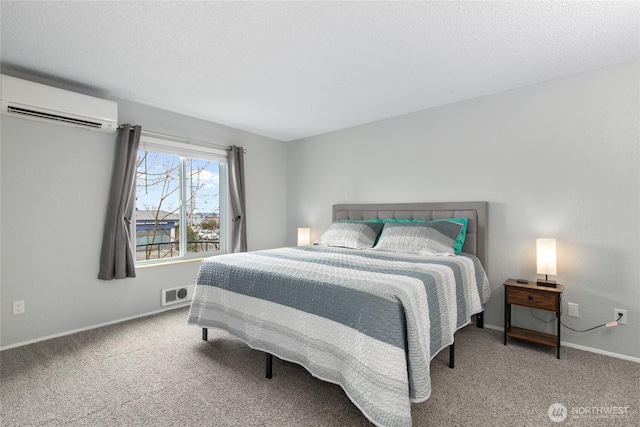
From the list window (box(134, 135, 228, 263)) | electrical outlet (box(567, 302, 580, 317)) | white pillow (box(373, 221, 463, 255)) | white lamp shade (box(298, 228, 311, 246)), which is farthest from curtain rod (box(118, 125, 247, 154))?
electrical outlet (box(567, 302, 580, 317))

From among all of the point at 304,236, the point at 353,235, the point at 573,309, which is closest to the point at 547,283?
the point at 573,309

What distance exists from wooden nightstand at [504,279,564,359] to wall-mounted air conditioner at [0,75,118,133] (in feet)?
13.1

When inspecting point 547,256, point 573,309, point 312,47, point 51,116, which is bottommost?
point 573,309

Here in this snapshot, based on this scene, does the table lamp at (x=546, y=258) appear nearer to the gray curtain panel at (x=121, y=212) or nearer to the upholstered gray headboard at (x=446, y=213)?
the upholstered gray headboard at (x=446, y=213)

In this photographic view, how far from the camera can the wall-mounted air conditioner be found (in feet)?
7.85

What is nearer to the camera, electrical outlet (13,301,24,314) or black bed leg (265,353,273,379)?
black bed leg (265,353,273,379)

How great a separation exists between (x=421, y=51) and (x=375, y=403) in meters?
2.32

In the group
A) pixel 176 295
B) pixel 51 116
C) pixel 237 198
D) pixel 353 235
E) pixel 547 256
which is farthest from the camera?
pixel 237 198

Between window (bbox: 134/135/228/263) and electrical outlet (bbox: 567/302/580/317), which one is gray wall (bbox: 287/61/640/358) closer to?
electrical outlet (bbox: 567/302/580/317)

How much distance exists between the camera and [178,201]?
377 centimetres

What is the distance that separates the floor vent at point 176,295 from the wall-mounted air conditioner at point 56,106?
187cm

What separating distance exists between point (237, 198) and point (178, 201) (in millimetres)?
738

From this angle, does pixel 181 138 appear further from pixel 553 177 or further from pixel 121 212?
pixel 553 177

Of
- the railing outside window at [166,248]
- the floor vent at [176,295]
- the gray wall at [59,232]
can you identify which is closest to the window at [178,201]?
the railing outside window at [166,248]
